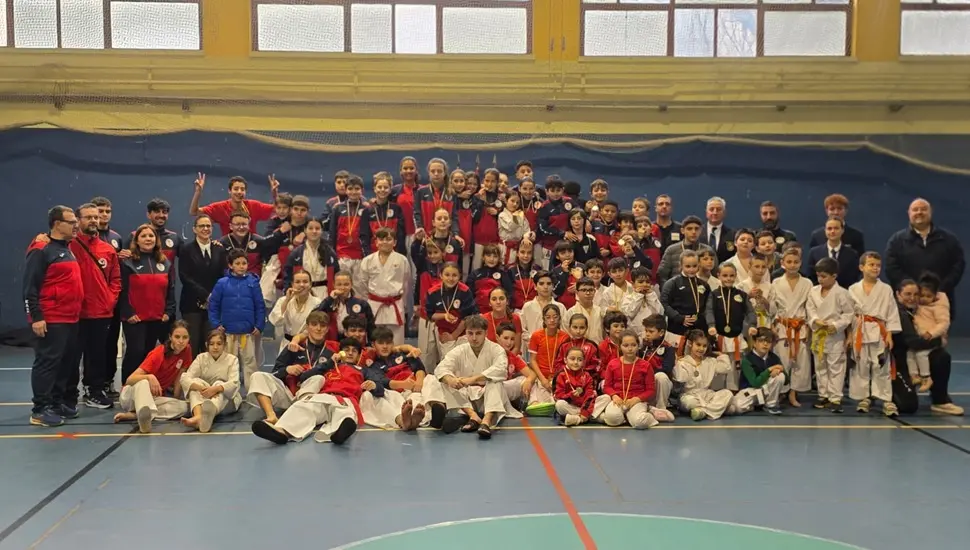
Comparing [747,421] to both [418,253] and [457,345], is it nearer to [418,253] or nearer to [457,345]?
[457,345]

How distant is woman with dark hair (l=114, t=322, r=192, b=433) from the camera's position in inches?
279

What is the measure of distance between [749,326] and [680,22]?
21.9ft

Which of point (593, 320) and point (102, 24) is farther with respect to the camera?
point (102, 24)

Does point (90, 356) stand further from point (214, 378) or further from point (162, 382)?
point (214, 378)

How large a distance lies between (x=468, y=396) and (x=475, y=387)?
0.10 metres

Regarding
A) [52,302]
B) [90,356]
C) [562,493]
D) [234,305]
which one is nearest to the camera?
[562,493]

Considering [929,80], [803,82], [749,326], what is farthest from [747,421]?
[929,80]

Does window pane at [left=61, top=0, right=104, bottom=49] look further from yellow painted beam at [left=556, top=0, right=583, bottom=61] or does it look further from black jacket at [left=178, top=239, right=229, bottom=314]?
yellow painted beam at [left=556, top=0, right=583, bottom=61]

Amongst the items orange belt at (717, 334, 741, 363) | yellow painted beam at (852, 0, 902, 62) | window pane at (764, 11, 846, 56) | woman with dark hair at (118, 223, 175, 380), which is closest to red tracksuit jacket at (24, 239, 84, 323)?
woman with dark hair at (118, 223, 175, 380)

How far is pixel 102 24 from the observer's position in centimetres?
1262

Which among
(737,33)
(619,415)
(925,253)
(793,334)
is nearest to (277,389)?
(619,415)

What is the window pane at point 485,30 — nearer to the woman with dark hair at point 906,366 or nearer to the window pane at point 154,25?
the window pane at point 154,25

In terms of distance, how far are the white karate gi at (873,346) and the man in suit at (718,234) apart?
1695 mm

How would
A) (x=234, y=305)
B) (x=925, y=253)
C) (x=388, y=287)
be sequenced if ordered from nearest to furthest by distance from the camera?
(x=234, y=305) < (x=388, y=287) < (x=925, y=253)
